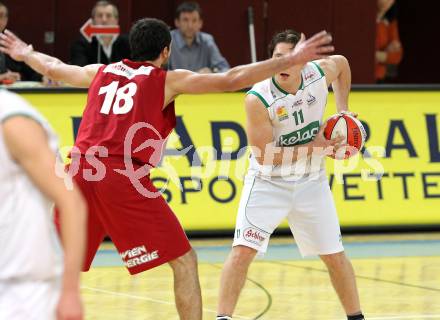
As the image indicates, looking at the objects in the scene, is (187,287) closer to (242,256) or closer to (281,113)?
(242,256)

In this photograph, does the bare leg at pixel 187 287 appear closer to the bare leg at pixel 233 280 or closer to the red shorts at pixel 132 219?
the red shorts at pixel 132 219

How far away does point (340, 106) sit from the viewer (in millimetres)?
7102

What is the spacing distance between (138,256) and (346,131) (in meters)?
1.72

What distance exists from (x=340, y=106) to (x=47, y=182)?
3919mm

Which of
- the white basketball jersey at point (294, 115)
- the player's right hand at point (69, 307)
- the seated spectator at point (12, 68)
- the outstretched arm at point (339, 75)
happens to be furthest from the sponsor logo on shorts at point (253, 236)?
the seated spectator at point (12, 68)

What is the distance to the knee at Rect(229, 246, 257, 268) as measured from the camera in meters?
6.66

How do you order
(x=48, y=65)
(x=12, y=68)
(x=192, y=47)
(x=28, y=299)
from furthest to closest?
(x=192, y=47), (x=12, y=68), (x=48, y=65), (x=28, y=299)

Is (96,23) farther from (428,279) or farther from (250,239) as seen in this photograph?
(250,239)

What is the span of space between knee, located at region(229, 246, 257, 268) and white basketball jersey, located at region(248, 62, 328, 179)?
482 mm

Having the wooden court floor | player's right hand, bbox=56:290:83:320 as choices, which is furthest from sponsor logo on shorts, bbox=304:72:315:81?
player's right hand, bbox=56:290:83:320

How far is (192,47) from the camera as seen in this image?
12.1 metres

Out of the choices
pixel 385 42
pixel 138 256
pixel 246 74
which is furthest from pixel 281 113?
pixel 385 42

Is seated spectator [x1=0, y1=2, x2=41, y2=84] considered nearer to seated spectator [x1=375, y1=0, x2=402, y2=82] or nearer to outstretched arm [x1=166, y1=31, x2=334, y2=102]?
outstretched arm [x1=166, y1=31, x2=334, y2=102]

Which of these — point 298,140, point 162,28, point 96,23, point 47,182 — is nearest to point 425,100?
point 96,23
